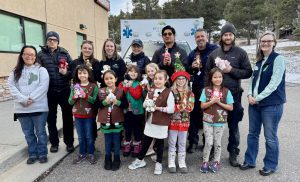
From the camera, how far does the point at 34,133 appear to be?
13.6ft

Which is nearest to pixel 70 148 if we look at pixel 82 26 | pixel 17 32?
pixel 17 32

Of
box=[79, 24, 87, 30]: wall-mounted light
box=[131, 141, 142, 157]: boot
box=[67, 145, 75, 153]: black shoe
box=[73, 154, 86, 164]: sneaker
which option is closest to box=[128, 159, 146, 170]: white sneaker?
box=[131, 141, 142, 157]: boot

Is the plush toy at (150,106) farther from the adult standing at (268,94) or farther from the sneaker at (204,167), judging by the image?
the adult standing at (268,94)

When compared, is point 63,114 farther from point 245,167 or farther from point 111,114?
point 245,167

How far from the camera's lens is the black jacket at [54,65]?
14.1 feet

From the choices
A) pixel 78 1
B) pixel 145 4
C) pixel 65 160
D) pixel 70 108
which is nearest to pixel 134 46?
pixel 70 108

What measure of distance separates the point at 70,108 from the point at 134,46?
158cm

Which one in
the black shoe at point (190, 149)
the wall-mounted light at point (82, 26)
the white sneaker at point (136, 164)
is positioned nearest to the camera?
the white sneaker at point (136, 164)

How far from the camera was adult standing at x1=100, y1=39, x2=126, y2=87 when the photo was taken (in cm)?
442

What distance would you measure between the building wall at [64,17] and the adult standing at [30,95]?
491cm

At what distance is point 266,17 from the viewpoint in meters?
45.8

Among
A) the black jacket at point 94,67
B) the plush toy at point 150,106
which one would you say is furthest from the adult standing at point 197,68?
the black jacket at point 94,67

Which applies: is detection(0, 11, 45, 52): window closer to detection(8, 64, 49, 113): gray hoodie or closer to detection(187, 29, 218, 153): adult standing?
detection(8, 64, 49, 113): gray hoodie

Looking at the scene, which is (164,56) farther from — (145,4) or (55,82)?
(145,4)
